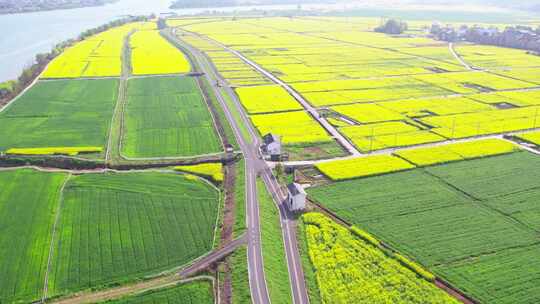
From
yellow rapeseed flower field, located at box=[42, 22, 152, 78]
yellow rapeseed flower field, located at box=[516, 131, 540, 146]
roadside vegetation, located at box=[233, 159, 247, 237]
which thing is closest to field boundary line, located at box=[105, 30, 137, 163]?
yellow rapeseed flower field, located at box=[42, 22, 152, 78]

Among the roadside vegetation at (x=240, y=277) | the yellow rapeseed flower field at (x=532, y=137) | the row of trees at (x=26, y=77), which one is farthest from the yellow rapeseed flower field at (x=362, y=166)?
the row of trees at (x=26, y=77)

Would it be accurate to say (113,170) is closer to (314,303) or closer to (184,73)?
(314,303)

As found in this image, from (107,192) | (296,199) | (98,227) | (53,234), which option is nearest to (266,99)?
(107,192)

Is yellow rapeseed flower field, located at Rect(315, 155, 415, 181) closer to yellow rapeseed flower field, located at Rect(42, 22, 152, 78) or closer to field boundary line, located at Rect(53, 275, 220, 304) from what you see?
field boundary line, located at Rect(53, 275, 220, 304)

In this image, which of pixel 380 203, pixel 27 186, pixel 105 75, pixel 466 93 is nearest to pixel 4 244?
pixel 27 186

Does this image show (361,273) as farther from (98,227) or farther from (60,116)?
(60,116)

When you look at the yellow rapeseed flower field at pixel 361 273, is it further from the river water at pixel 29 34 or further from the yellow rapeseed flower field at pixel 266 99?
the river water at pixel 29 34
